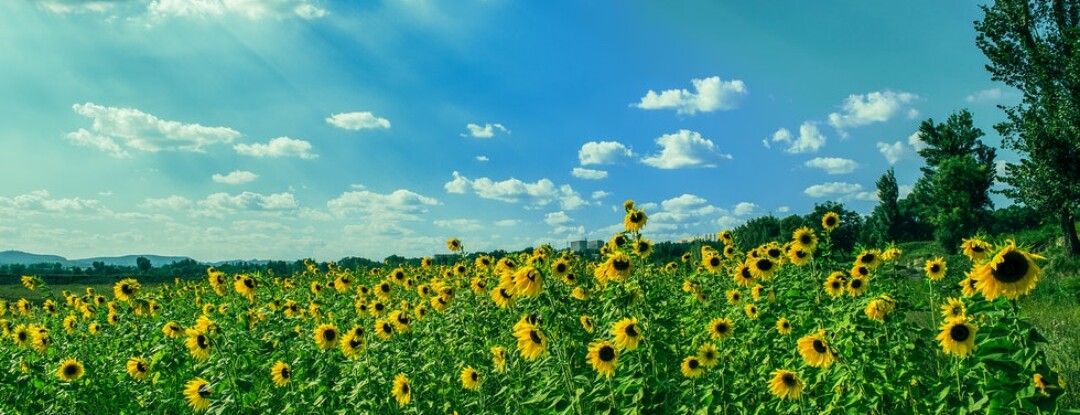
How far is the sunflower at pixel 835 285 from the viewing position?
5688 millimetres

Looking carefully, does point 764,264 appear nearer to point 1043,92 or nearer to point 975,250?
point 975,250

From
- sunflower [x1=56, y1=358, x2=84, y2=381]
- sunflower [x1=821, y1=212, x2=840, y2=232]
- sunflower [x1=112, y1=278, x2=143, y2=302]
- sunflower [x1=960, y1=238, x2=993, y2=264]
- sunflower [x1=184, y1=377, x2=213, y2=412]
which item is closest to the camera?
sunflower [x1=960, y1=238, x2=993, y2=264]

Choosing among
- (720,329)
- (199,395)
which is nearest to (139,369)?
(199,395)

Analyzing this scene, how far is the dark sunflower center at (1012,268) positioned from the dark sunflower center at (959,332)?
1.29 ft

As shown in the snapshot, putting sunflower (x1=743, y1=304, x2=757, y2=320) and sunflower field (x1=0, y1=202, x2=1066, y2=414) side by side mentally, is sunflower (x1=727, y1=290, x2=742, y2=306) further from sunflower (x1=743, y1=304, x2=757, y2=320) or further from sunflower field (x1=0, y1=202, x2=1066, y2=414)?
sunflower (x1=743, y1=304, x2=757, y2=320)

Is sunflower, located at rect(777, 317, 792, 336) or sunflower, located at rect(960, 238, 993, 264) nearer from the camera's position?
sunflower, located at rect(960, 238, 993, 264)

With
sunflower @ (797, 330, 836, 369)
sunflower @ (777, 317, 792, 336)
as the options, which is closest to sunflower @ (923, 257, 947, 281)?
sunflower @ (777, 317, 792, 336)

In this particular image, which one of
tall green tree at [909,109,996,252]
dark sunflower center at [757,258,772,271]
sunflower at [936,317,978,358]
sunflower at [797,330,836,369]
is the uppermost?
tall green tree at [909,109,996,252]

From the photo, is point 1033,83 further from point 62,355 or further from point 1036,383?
point 62,355

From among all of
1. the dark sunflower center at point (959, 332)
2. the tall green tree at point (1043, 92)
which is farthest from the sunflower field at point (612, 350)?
the tall green tree at point (1043, 92)

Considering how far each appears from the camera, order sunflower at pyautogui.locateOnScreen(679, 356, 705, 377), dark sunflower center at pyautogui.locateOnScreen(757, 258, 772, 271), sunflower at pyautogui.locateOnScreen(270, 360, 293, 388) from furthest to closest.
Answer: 1. dark sunflower center at pyautogui.locateOnScreen(757, 258, 772, 271)
2. sunflower at pyautogui.locateOnScreen(270, 360, 293, 388)
3. sunflower at pyautogui.locateOnScreen(679, 356, 705, 377)

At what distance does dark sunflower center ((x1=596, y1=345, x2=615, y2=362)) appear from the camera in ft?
13.2

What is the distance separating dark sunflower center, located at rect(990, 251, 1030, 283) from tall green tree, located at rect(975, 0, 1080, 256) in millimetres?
25674

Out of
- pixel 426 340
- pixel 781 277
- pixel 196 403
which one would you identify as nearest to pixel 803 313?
pixel 781 277
